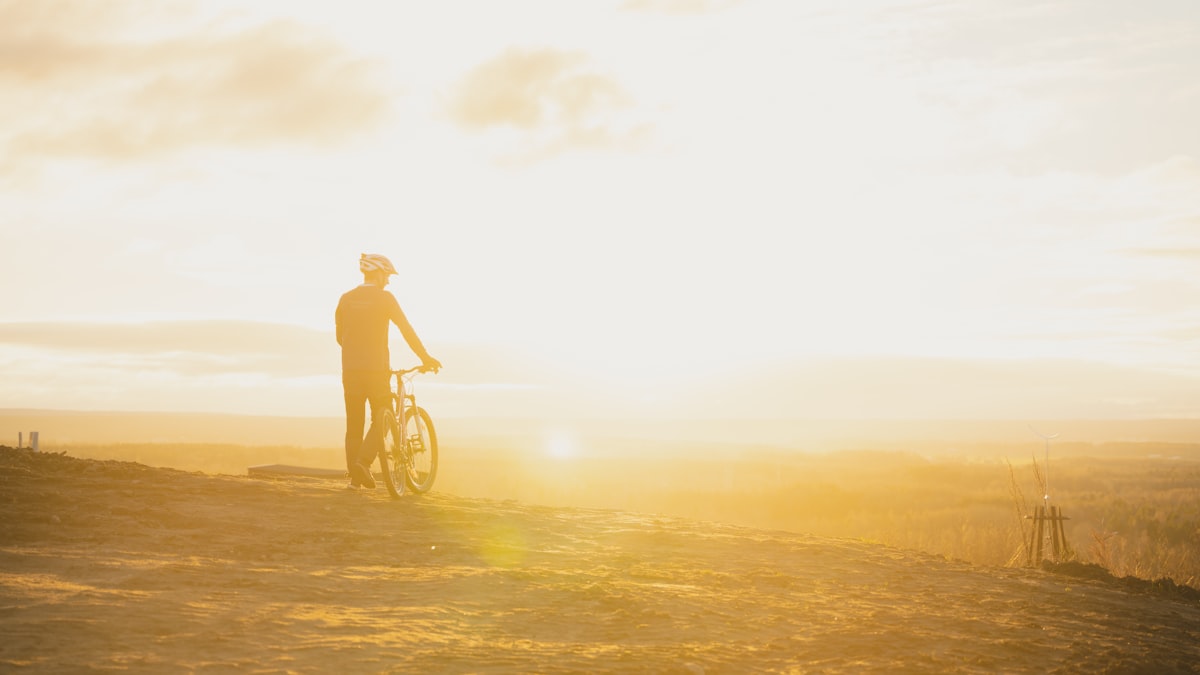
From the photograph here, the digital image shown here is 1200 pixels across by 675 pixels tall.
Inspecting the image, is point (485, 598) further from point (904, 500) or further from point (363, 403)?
point (904, 500)

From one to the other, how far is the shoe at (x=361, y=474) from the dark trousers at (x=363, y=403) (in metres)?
0.05

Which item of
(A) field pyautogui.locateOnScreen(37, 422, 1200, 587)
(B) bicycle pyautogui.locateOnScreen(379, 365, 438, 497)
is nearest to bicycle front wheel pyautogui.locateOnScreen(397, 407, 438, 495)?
(B) bicycle pyautogui.locateOnScreen(379, 365, 438, 497)

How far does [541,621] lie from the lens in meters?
6.70

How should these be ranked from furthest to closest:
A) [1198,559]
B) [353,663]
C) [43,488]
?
→ [1198,559] → [43,488] → [353,663]

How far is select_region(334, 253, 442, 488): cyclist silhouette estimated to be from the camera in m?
12.0

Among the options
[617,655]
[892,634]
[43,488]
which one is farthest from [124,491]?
[892,634]

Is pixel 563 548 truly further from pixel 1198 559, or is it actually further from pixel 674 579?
pixel 1198 559

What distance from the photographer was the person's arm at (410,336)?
12141mm

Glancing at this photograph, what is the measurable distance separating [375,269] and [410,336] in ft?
2.65

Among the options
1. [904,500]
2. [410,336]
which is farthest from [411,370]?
[904,500]

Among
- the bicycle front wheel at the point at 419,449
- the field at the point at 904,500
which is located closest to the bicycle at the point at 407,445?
the bicycle front wheel at the point at 419,449

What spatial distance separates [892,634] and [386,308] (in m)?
6.94

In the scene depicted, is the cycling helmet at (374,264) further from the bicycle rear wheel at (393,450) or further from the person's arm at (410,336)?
the bicycle rear wheel at (393,450)

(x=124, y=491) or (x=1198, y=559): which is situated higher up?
(x=124, y=491)
